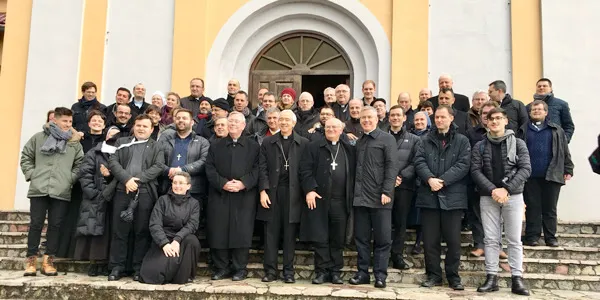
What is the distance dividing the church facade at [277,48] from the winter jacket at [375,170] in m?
3.78

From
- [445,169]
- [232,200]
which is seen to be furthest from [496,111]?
[232,200]

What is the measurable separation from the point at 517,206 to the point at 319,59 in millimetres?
5726

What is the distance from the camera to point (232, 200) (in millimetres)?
5562

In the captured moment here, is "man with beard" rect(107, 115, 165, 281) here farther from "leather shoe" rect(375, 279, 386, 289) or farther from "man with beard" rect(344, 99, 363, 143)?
"leather shoe" rect(375, 279, 386, 289)

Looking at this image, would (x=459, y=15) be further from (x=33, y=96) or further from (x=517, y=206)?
(x=33, y=96)

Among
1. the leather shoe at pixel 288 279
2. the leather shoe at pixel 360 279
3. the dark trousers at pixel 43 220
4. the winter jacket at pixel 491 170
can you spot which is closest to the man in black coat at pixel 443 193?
the winter jacket at pixel 491 170

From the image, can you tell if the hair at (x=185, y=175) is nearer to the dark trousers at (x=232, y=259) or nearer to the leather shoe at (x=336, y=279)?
the dark trousers at (x=232, y=259)

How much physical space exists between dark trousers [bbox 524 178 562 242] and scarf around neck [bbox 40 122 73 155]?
568 cm

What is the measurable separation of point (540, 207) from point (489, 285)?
1546 mm

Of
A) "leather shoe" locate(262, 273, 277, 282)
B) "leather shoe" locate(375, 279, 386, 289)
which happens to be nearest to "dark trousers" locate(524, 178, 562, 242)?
"leather shoe" locate(375, 279, 386, 289)

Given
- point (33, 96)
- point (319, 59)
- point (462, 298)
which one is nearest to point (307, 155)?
point (462, 298)

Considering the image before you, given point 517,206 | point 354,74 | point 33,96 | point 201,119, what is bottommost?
point 517,206

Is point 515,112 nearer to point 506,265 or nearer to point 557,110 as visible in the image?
point 557,110

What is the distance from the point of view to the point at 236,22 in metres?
9.54
